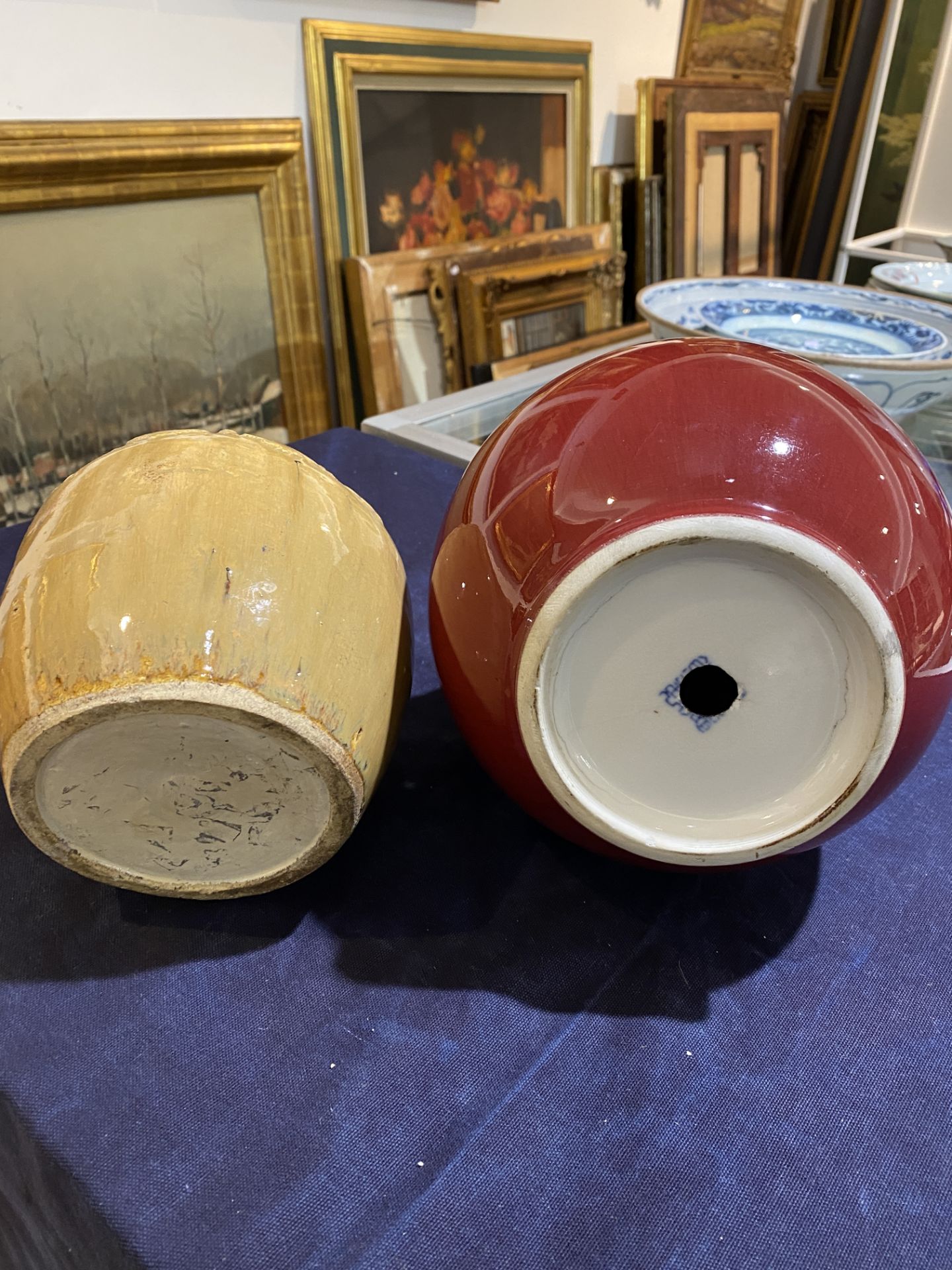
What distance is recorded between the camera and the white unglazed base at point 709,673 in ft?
1.65

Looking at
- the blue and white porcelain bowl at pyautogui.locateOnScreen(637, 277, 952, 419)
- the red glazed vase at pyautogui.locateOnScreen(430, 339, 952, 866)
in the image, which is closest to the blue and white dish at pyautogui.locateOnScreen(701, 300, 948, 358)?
the blue and white porcelain bowl at pyautogui.locateOnScreen(637, 277, 952, 419)

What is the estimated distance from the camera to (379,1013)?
61 centimetres

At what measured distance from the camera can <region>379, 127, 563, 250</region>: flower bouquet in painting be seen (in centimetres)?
194

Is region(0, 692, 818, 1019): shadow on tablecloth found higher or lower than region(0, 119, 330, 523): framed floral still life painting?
lower

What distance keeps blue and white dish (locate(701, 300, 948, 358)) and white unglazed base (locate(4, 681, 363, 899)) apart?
2.67 feet

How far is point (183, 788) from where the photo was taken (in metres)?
0.58

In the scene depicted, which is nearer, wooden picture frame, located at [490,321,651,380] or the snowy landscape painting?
the snowy landscape painting

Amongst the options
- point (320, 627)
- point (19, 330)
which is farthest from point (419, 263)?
point (320, 627)

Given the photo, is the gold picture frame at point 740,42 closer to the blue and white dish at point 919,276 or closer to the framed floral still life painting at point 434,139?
the framed floral still life painting at point 434,139

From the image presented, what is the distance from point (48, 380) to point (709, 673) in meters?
1.42

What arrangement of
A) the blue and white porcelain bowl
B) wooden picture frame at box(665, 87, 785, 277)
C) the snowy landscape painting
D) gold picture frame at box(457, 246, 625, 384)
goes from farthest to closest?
wooden picture frame at box(665, 87, 785, 277)
gold picture frame at box(457, 246, 625, 384)
the snowy landscape painting
the blue and white porcelain bowl

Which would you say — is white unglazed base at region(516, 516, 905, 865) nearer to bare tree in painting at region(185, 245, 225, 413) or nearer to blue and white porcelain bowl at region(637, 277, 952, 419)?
blue and white porcelain bowl at region(637, 277, 952, 419)

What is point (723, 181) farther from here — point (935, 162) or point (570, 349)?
point (570, 349)

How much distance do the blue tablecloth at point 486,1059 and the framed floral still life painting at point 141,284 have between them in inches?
43.9
